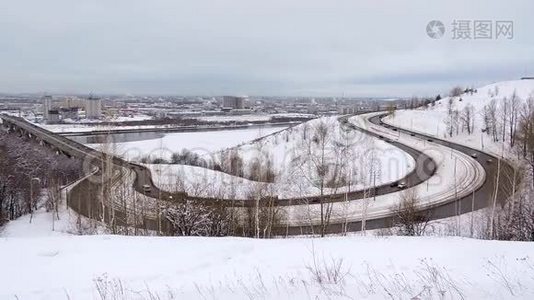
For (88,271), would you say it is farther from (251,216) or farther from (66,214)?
(66,214)

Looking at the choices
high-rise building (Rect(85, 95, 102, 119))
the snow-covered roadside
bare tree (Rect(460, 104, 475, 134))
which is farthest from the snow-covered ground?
high-rise building (Rect(85, 95, 102, 119))

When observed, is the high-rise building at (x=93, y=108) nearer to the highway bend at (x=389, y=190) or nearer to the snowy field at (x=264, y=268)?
the highway bend at (x=389, y=190)

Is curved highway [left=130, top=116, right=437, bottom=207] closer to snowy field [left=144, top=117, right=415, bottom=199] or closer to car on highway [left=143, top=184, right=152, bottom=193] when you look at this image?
car on highway [left=143, top=184, right=152, bottom=193]

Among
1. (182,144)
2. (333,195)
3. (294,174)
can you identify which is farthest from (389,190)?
(182,144)

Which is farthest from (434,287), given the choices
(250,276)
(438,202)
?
(438,202)

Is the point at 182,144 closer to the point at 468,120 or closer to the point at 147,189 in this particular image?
the point at 147,189

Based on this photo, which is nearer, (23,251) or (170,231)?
(23,251)
